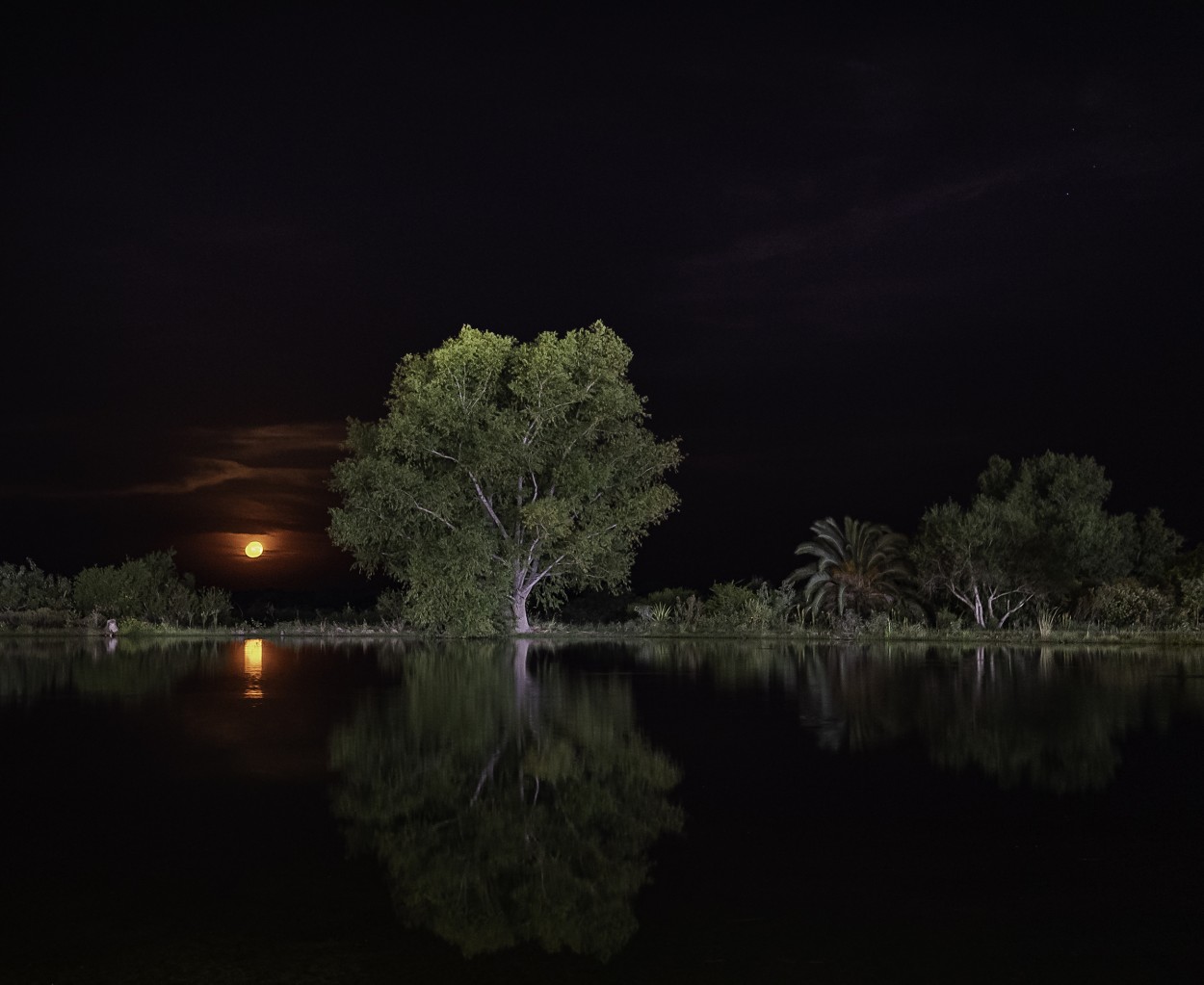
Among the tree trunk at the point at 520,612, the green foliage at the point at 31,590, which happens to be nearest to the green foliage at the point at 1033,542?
the tree trunk at the point at 520,612

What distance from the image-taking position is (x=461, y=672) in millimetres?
24219

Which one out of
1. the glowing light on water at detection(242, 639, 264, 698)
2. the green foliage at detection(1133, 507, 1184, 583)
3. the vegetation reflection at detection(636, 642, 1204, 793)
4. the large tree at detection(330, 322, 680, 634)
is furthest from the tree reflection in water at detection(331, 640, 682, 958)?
the green foliage at detection(1133, 507, 1184, 583)

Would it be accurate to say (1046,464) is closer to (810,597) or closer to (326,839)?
(810,597)

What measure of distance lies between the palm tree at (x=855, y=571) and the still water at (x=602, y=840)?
23.3 m

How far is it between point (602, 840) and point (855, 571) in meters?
34.6

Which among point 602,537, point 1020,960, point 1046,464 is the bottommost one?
point 1020,960

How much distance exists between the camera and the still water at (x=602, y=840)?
6.41 m

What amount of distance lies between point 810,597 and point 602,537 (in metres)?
9.23

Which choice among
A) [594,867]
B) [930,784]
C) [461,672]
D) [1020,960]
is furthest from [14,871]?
[461,672]

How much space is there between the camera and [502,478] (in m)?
39.2

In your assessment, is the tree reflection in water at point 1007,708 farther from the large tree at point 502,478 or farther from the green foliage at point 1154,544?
the green foliage at point 1154,544

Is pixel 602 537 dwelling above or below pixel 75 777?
above

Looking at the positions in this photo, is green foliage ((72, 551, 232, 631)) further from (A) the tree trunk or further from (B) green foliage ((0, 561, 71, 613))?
(A) the tree trunk

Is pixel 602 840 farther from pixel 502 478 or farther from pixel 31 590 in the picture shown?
pixel 31 590
